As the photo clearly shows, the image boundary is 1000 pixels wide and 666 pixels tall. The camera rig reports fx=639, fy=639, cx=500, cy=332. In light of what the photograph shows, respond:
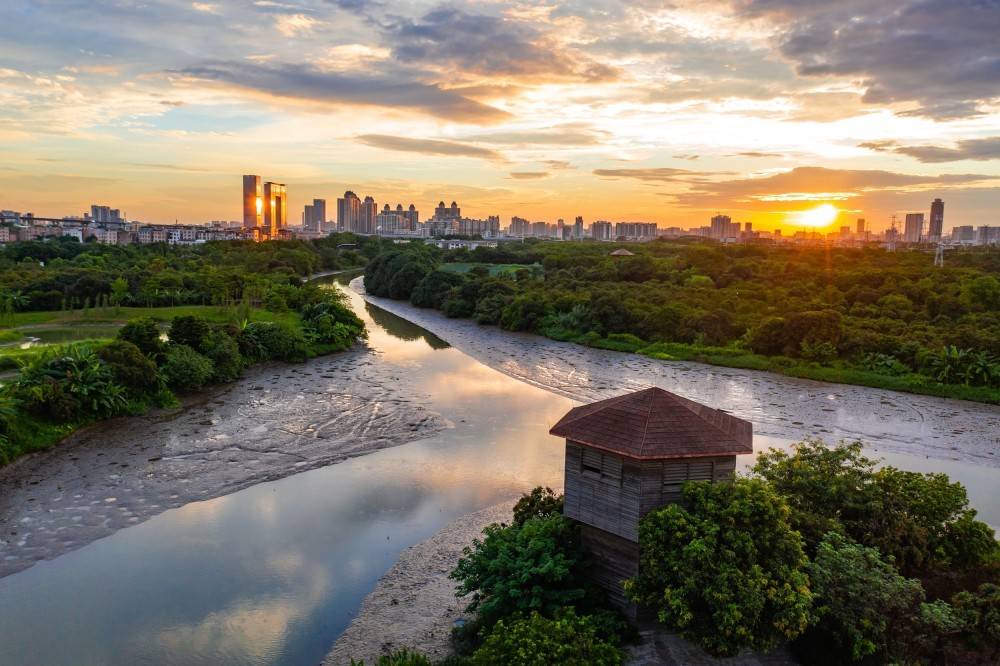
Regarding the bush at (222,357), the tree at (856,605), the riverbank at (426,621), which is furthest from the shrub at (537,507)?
the bush at (222,357)

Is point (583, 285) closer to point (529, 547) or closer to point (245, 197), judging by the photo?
point (529, 547)

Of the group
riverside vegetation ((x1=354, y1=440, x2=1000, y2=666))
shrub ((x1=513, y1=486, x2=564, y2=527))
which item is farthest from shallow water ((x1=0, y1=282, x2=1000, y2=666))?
riverside vegetation ((x1=354, y1=440, x2=1000, y2=666))

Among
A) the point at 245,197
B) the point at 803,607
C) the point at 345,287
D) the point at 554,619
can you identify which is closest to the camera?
the point at 803,607

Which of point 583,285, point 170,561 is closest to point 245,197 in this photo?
point 583,285

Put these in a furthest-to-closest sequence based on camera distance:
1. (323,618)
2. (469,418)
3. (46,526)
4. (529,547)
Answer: (469,418) → (46,526) → (323,618) → (529,547)

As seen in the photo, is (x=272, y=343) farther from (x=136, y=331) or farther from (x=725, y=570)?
(x=725, y=570)

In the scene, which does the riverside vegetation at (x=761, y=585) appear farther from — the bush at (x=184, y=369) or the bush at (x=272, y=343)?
the bush at (x=272, y=343)
